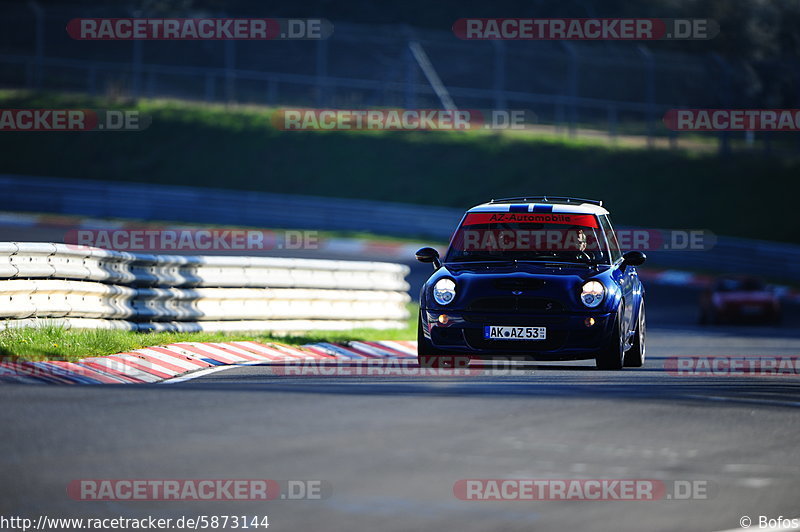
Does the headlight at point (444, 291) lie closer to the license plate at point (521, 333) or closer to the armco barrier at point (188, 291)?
the license plate at point (521, 333)

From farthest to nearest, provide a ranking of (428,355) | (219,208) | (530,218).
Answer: (219,208) → (530,218) → (428,355)

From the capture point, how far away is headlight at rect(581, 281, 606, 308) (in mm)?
12469

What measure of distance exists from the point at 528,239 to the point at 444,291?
138 centimetres

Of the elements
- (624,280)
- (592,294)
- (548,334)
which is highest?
(624,280)

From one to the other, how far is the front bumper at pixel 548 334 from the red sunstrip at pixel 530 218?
4.92 ft

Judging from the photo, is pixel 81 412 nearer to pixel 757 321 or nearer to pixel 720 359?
pixel 720 359

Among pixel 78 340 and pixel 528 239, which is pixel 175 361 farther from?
pixel 528 239

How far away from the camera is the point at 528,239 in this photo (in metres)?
13.6

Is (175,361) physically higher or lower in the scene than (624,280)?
lower

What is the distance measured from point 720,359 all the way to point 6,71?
35527mm

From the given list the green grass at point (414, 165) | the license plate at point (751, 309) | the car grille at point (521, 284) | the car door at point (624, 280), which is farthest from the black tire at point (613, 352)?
the green grass at point (414, 165)

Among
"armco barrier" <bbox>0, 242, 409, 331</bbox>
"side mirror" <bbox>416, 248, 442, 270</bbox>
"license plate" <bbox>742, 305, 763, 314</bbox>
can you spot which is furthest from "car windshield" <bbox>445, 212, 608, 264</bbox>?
"license plate" <bbox>742, 305, 763, 314</bbox>

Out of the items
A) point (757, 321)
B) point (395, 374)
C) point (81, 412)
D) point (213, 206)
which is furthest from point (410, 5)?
point (81, 412)

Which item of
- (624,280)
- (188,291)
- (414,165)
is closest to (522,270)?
(624,280)
